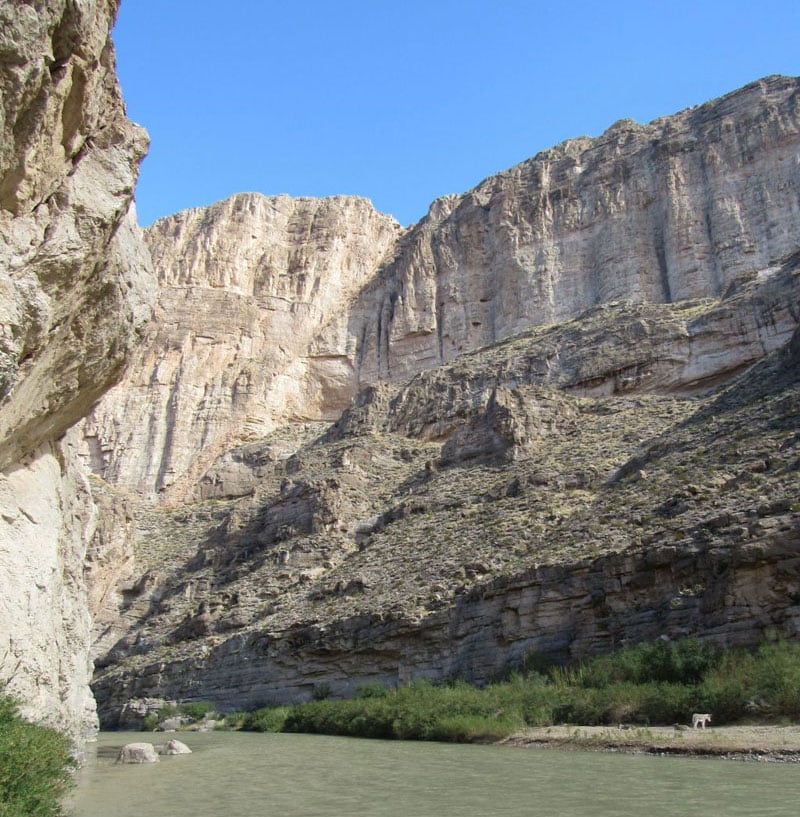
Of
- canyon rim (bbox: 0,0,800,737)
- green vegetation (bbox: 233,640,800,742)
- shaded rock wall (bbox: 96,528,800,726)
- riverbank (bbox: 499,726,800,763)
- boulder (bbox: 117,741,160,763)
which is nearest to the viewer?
canyon rim (bbox: 0,0,800,737)

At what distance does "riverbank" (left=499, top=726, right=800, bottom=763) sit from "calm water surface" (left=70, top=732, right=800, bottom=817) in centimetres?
41

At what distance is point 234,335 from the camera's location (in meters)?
68.4

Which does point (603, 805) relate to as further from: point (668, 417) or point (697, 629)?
point (668, 417)

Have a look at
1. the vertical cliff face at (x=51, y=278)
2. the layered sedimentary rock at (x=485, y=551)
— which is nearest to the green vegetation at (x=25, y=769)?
the vertical cliff face at (x=51, y=278)

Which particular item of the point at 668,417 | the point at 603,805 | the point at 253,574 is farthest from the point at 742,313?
the point at 603,805

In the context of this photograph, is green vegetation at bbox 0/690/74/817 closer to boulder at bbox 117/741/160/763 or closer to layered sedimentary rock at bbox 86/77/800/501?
boulder at bbox 117/741/160/763

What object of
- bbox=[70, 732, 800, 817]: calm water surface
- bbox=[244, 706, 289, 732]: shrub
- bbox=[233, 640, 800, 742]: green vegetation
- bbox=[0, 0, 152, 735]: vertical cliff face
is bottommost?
bbox=[70, 732, 800, 817]: calm water surface

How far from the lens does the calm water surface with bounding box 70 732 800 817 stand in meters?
9.25

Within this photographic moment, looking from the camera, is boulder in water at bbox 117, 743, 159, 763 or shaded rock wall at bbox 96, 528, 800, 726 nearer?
boulder in water at bbox 117, 743, 159, 763

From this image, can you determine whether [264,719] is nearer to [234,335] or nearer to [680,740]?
[680,740]

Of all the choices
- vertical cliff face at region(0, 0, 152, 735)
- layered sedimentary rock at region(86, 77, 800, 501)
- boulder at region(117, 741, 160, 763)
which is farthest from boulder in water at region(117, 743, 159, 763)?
layered sedimentary rock at region(86, 77, 800, 501)

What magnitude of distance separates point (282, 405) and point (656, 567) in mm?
48779

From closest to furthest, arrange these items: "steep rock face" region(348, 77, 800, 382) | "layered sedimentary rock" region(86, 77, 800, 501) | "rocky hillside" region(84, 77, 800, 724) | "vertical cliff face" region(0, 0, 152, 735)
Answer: "vertical cliff face" region(0, 0, 152, 735) → "rocky hillside" region(84, 77, 800, 724) → "steep rock face" region(348, 77, 800, 382) → "layered sedimentary rock" region(86, 77, 800, 501)

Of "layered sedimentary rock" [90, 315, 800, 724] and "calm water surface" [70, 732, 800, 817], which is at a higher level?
"layered sedimentary rock" [90, 315, 800, 724]
